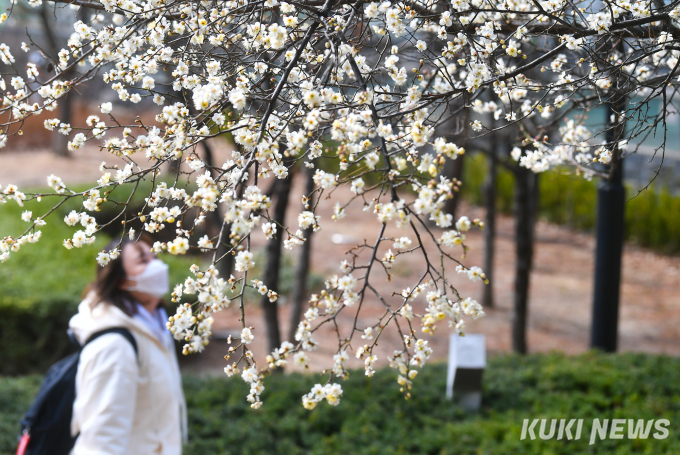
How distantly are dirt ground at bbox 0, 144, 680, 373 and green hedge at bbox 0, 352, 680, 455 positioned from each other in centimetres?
216

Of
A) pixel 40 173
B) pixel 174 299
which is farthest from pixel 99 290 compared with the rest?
pixel 40 173

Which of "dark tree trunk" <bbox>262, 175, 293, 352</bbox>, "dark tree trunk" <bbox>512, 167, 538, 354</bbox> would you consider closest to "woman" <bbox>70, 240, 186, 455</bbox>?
"dark tree trunk" <bbox>262, 175, 293, 352</bbox>

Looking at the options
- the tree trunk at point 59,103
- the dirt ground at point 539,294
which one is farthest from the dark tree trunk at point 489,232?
the tree trunk at point 59,103

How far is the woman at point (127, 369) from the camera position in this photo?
2541 mm

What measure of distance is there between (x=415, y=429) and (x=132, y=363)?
2.31 m

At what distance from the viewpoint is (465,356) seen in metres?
4.71

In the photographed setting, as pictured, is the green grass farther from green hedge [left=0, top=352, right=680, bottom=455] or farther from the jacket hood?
the jacket hood

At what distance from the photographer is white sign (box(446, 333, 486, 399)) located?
4.62m

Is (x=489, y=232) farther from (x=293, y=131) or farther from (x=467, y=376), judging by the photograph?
(x=293, y=131)

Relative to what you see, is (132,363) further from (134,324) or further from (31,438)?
(31,438)

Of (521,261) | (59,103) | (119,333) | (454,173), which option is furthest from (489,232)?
(59,103)

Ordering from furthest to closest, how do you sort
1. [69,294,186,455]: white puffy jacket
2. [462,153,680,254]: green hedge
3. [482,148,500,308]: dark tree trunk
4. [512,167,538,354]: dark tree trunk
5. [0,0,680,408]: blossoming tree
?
[462,153,680,254]: green hedge, [482,148,500,308]: dark tree trunk, [512,167,538,354]: dark tree trunk, [69,294,186,455]: white puffy jacket, [0,0,680,408]: blossoming tree

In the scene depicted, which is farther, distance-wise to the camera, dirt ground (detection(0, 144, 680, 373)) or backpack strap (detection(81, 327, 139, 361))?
dirt ground (detection(0, 144, 680, 373))

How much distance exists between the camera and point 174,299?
5.76 ft
